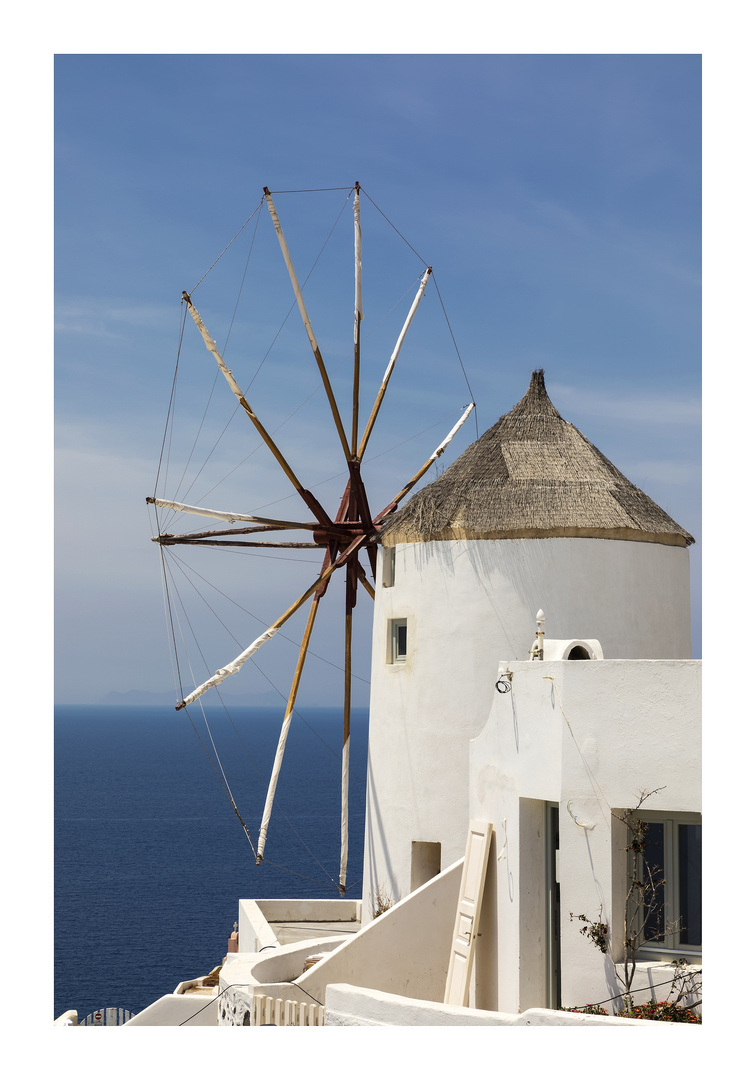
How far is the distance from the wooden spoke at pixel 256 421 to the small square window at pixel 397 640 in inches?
120

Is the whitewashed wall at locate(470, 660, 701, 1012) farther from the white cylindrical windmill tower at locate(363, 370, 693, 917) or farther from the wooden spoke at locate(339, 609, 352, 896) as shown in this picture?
the wooden spoke at locate(339, 609, 352, 896)

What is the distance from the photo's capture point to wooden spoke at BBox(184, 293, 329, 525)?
21.1m

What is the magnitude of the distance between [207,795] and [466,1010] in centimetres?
12453

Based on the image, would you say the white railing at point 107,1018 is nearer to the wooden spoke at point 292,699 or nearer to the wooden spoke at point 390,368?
the wooden spoke at point 292,699

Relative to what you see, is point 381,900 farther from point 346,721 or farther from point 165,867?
point 165,867

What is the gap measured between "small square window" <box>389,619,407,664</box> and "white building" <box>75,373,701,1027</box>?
0.14 feet

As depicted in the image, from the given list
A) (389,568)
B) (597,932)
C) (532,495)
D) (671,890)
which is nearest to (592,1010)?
(597,932)

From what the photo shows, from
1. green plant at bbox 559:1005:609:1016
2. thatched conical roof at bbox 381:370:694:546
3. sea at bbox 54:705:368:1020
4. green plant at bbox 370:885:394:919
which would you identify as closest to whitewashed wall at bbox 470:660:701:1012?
green plant at bbox 559:1005:609:1016

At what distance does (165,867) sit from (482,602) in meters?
71.1

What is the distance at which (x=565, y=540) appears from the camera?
1931 cm

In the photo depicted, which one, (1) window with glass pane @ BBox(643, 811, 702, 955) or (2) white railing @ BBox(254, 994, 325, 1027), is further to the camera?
(2) white railing @ BBox(254, 994, 325, 1027)

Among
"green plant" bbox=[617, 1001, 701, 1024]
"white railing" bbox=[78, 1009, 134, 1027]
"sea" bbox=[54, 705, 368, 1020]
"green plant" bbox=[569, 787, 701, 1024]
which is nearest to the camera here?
"green plant" bbox=[617, 1001, 701, 1024]
